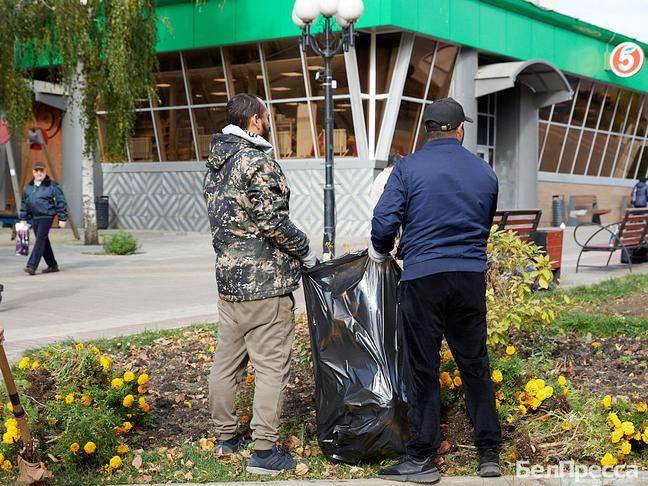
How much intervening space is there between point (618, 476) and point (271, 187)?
2320 mm

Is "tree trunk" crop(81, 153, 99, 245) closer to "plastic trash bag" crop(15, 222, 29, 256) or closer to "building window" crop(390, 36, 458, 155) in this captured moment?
"plastic trash bag" crop(15, 222, 29, 256)

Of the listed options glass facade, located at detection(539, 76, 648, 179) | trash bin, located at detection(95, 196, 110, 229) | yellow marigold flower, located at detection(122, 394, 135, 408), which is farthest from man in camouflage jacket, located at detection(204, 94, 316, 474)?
glass facade, located at detection(539, 76, 648, 179)

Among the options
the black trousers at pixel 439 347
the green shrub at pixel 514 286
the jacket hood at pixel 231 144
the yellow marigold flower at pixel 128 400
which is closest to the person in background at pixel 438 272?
the black trousers at pixel 439 347

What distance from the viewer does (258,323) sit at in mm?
4770

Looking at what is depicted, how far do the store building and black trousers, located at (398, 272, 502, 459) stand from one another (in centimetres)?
1871

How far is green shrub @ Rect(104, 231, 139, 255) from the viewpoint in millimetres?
18891

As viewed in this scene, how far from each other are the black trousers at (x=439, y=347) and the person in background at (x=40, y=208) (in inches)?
421

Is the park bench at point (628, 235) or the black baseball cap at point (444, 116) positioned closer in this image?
the black baseball cap at point (444, 116)

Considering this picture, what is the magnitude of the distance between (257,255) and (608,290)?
298 inches

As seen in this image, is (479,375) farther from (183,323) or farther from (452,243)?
(183,323)

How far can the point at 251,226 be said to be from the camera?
4742 millimetres

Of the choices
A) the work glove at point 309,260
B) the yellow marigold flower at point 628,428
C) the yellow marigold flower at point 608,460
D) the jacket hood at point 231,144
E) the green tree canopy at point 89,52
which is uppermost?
the green tree canopy at point 89,52

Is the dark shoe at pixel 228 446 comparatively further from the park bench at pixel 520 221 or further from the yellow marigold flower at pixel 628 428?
the park bench at pixel 520 221

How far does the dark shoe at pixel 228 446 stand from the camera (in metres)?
5.02
